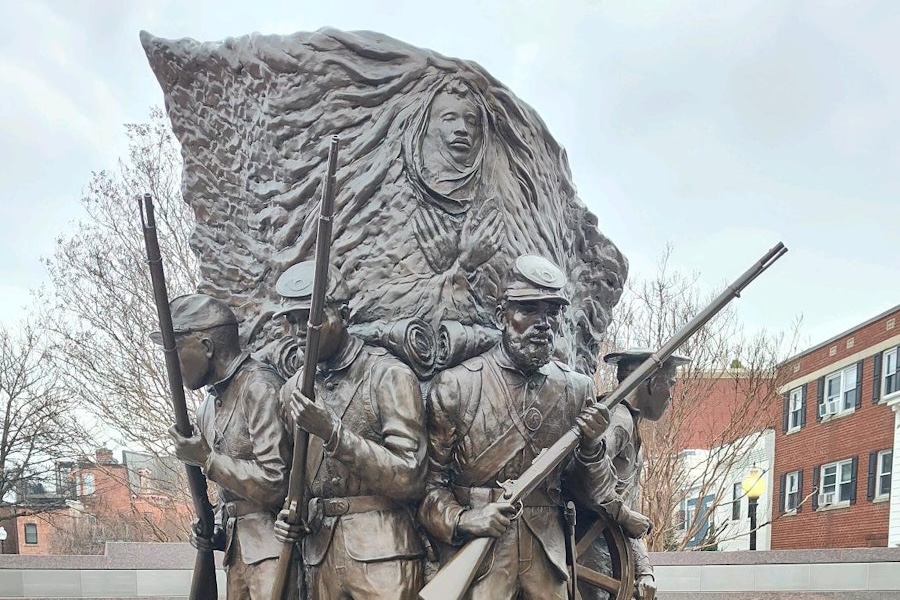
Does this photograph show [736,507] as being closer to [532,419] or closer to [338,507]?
[532,419]

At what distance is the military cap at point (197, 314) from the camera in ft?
13.0

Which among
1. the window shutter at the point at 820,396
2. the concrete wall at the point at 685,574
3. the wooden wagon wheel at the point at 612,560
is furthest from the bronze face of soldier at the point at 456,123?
the window shutter at the point at 820,396

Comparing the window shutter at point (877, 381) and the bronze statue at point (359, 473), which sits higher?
the window shutter at point (877, 381)

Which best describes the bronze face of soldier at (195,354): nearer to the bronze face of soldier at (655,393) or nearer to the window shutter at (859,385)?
the bronze face of soldier at (655,393)

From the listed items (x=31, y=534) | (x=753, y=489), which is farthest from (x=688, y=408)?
(x=31, y=534)

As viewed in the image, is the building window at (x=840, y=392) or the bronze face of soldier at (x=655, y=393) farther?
the building window at (x=840, y=392)

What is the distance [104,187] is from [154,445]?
483 cm

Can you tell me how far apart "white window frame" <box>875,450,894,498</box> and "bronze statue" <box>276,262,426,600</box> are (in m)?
22.6

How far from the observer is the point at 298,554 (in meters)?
3.77

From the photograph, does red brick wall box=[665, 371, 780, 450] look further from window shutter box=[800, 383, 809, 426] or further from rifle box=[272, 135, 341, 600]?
rifle box=[272, 135, 341, 600]

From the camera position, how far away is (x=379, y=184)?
436 cm

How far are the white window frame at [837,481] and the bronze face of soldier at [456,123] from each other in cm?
2330

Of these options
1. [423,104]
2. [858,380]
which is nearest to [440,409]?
[423,104]

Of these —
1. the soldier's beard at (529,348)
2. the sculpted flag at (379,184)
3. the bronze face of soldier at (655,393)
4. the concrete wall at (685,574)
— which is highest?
the sculpted flag at (379,184)
